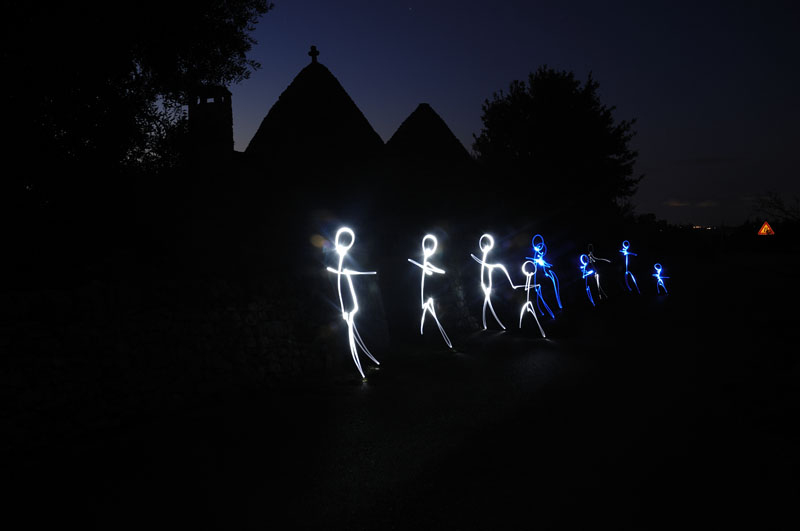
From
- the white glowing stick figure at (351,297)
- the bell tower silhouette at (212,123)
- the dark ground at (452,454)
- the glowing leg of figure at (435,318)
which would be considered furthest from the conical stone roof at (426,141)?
the dark ground at (452,454)

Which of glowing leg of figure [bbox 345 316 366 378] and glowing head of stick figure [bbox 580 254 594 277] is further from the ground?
glowing head of stick figure [bbox 580 254 594 277]

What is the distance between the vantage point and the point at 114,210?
9.10 m

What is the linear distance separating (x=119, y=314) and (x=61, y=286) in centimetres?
159

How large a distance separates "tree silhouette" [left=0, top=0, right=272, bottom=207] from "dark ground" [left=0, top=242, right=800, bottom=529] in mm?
4386

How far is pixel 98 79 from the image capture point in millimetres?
8141

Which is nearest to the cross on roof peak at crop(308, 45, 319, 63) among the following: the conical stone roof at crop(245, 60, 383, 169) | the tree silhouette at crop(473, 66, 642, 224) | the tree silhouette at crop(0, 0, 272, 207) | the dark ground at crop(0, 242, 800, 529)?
the conical stone roof at crop(245, 60, 383, 169)

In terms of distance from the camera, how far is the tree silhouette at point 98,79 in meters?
7.12

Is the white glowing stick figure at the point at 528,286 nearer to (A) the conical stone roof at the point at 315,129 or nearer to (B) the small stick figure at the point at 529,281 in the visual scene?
(B) the small stick figure at the point at 529,281

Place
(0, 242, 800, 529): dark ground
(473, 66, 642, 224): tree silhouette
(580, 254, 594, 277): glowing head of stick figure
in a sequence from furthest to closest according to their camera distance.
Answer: (473, 66, 642, 224): tree silhouette → (580, 254, 594, 277): glowing head of stick figure → (0, 242, 800, 529): dark ground

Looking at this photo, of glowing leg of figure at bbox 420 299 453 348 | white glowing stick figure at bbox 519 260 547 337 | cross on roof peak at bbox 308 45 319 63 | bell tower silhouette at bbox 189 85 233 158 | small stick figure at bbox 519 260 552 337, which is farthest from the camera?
cross on roof peak at bbox 308 45 319 63

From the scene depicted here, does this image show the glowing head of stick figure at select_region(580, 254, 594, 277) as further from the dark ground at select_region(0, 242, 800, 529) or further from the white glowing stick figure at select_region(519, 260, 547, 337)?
the dark ground at select_region(0, 242, 800, 529)

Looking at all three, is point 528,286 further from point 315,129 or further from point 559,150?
point 559,150

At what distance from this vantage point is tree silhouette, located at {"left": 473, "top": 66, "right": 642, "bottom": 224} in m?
31.0

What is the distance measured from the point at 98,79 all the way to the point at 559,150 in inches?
1107
